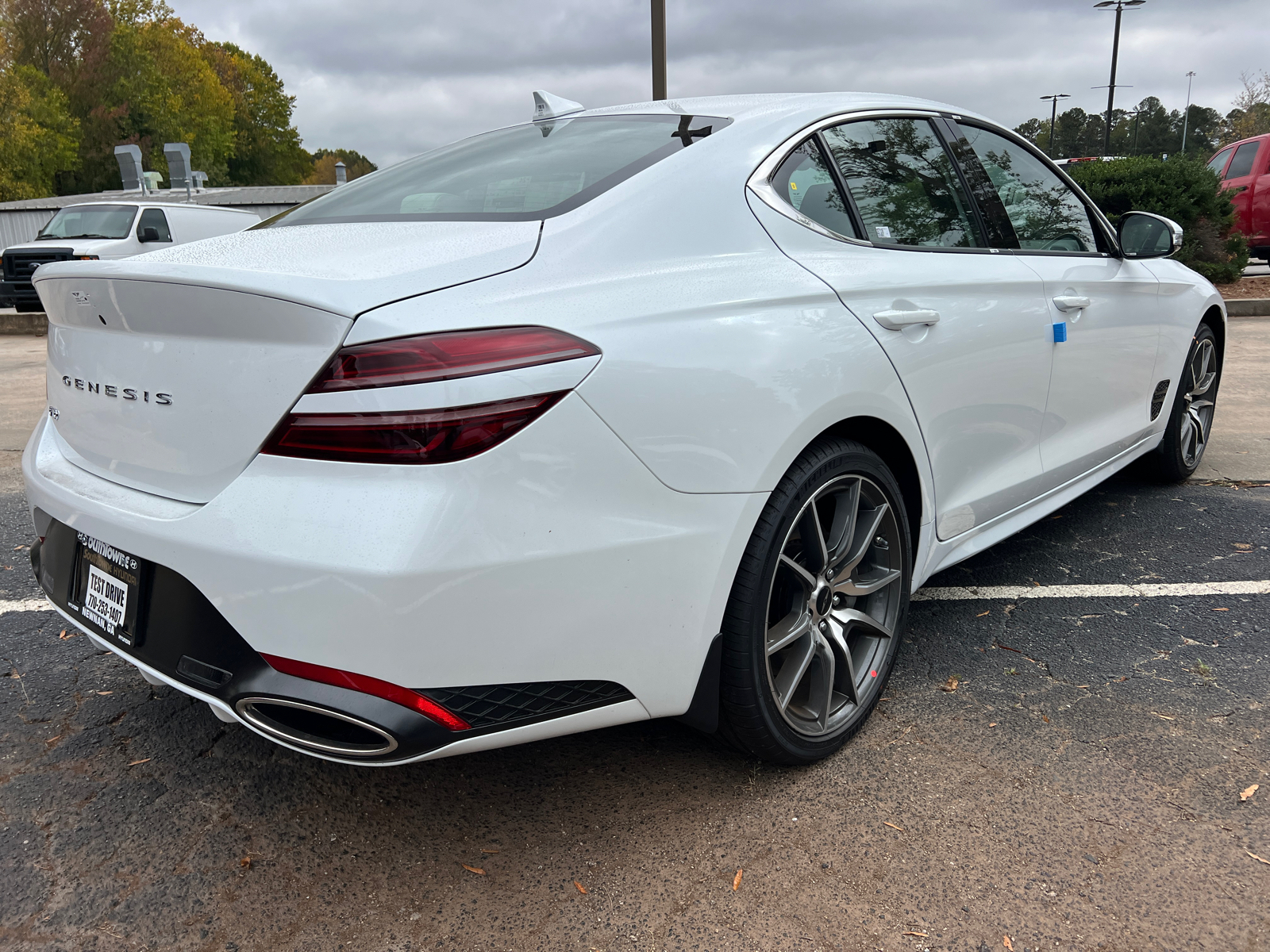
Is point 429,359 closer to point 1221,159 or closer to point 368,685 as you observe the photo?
point 368,685

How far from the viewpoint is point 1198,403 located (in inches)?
177

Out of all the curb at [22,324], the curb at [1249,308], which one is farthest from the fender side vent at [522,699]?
the curb at [22,324]

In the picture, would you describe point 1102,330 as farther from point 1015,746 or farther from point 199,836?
point 199,836

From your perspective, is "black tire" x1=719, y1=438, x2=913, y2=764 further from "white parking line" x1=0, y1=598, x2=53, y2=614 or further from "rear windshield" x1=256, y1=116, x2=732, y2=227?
"white parking line" x1=0, y1=598, x2=53, y2=614

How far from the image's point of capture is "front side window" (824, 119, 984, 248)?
252cm

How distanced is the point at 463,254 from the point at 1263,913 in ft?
6.38

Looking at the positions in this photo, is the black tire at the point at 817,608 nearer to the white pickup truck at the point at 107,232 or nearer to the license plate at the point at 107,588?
the license plate at the point at 107,588

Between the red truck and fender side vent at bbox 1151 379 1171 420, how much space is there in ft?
37.7

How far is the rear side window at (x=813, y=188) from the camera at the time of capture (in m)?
2.27

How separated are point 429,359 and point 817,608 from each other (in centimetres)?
117

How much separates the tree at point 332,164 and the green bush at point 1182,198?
280 ft

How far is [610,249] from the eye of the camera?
187cm

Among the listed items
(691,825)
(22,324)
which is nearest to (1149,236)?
(691,825)

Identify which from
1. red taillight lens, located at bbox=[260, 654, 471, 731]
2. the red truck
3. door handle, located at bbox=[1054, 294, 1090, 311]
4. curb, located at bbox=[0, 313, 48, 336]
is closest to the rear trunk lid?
red taillight lens, located at bbox=[260, 654, 471, 731]
